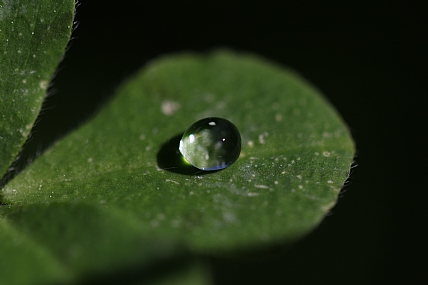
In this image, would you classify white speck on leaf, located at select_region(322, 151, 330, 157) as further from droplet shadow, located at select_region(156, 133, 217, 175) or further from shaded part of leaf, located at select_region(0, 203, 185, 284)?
shaded part of leaf, located at select_region(0, 203, 185, 284)

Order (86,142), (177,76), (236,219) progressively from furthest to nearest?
(177,76) → (86,142) → (236,219)

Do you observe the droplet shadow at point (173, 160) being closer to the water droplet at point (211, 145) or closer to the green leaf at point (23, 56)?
the water droplet at point (211, 145)

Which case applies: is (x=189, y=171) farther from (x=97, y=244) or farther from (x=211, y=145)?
(x=97, y=244)

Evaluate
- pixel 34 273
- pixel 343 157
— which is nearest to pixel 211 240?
pixel 34 273

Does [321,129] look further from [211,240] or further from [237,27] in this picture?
[237,27]

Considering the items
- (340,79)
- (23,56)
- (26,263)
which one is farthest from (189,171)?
(340,79)

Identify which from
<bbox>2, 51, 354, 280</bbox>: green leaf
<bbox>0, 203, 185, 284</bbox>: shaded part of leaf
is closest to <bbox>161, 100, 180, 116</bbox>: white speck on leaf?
<bbox>2, 51, 354, 280</bbox>: green leaf

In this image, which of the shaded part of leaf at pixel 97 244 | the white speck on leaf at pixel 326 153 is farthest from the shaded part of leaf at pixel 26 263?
the white speck on leaf at pixel 326 153

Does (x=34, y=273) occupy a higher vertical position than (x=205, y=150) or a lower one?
lower
